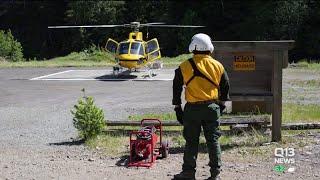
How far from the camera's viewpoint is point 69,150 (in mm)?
8695

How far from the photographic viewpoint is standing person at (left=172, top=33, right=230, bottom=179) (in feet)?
21.2

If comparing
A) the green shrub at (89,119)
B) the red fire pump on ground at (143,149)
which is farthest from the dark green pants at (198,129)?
the green shrub at (89,119)

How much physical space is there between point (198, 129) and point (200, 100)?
1.21ft

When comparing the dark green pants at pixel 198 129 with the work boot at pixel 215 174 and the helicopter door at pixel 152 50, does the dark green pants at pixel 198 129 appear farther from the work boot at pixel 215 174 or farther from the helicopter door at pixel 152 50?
the helicopter door at pixel 152 50

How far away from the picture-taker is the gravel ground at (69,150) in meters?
7.02

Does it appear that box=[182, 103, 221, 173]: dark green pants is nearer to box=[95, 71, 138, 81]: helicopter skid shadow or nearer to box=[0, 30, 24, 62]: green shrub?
box=[95, 71, 138, 81]: helicopter skid shadow

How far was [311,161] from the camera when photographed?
7398mm

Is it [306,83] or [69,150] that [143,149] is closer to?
[69,150]

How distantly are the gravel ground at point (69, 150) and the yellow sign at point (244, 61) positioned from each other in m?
1.54

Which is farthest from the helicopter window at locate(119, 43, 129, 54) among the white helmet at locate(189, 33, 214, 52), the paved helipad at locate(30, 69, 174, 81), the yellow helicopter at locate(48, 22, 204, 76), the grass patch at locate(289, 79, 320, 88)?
the white helmet at locate(189, 33, 214, 52)

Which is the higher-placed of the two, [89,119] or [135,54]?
[135,54]

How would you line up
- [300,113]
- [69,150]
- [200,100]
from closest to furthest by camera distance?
1. [200,100]
2. [69,150]
3. [300,113]

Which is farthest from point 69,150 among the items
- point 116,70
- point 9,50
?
point 9,50

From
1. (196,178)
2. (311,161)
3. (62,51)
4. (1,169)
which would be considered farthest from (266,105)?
(62,51)
